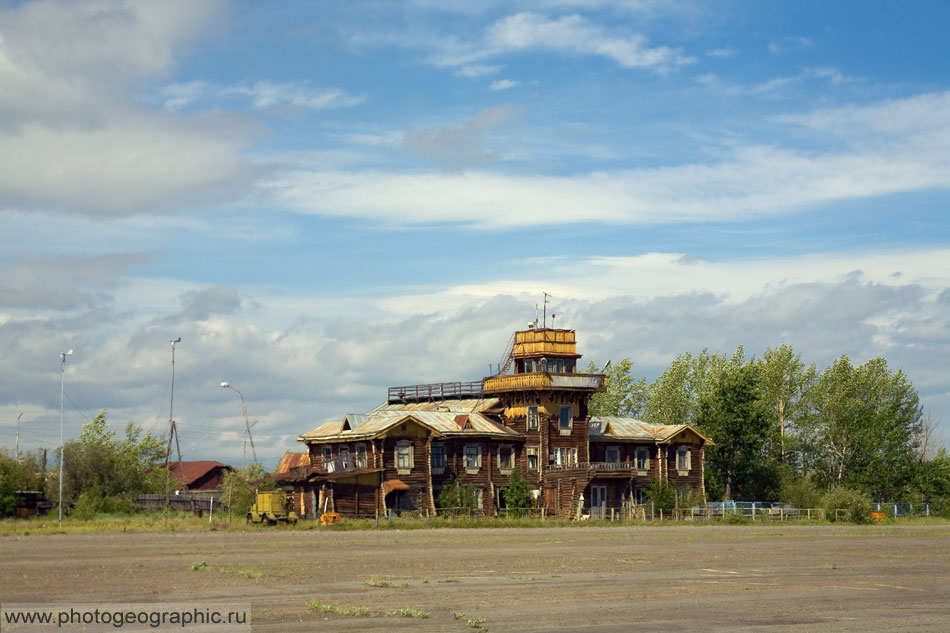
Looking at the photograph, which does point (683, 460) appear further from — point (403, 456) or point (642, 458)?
point (403, 456)

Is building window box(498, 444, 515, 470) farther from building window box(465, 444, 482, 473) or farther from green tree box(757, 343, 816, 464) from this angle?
green tree box(757, 343, 816, 464)

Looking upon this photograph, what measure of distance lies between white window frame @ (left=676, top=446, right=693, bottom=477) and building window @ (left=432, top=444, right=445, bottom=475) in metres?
19.8

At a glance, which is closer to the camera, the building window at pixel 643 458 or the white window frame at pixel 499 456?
the white window frame at pixel 499 456

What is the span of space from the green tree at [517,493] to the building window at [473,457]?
254cm

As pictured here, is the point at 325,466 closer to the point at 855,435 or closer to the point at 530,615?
the point at 855,435

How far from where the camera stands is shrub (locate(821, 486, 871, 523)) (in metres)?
75.1

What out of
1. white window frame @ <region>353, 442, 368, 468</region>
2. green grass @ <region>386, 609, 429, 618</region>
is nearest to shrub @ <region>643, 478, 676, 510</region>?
white window frame @ <region>353, 442, 368, 468</region>

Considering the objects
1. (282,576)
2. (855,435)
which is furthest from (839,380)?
(282,576)

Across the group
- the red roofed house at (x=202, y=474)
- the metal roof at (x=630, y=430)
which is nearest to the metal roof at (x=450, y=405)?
the metal roof at (x=630, y=430)

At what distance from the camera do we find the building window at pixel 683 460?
88.8 metres

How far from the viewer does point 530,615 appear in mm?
21922

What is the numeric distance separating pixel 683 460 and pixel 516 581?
62568mm

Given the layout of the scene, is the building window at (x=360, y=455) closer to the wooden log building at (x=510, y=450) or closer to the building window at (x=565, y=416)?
the wooden log building at (x=510, y=450)

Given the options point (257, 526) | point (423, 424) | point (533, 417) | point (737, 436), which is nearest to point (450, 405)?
point (533, 417)
